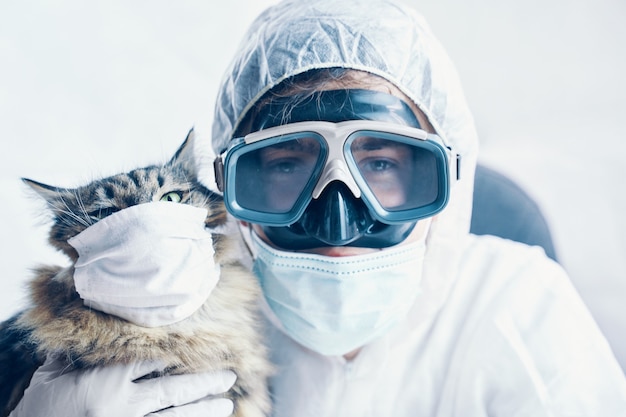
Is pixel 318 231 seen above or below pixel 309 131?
below

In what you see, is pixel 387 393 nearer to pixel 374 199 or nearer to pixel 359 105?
pixel 374 199

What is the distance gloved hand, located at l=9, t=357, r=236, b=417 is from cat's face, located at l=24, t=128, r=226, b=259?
0.72 feet

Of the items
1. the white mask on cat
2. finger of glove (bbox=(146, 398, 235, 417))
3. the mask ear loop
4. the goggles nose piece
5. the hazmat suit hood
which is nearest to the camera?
the white mask on cat

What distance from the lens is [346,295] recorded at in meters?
1.01

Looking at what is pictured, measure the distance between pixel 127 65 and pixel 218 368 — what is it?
3.37ft

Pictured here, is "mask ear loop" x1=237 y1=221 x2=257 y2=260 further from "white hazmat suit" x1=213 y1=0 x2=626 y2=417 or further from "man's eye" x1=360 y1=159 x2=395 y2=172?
"man's eye" x1=360 y1=159 x2=395 y2=172

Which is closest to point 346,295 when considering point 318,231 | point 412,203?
point 318,231

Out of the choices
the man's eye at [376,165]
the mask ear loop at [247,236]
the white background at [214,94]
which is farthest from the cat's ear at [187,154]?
the man's eye at [376,165]

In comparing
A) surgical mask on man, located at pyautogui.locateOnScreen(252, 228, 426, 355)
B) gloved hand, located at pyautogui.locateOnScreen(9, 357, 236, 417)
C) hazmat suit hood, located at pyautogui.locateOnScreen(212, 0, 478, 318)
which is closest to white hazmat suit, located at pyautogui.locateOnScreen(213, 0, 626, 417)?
hazmat suit hood, located at pyautogui.locateOnScreen(212, 0, 478, 318)

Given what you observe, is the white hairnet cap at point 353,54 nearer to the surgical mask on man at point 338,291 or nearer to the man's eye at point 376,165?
the man's eye at point 376,165

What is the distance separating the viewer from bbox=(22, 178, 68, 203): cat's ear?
0.80 m

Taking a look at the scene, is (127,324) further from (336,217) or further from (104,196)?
(336,217)

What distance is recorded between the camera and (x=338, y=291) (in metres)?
1.01

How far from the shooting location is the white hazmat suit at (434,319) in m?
1.07
